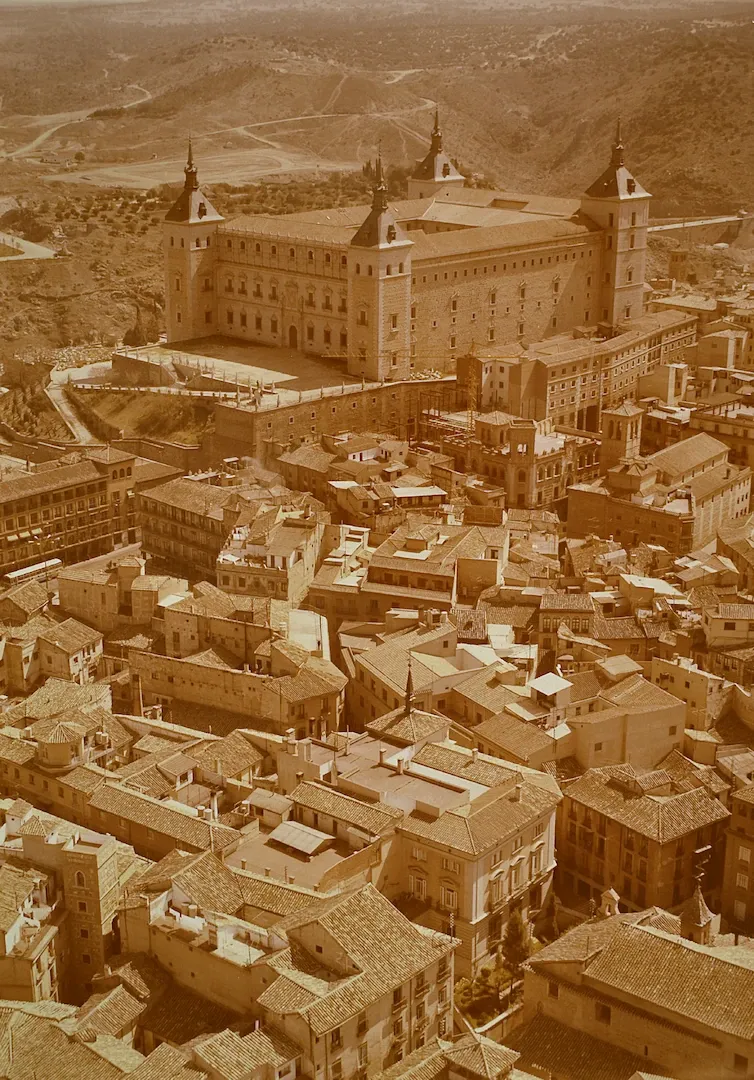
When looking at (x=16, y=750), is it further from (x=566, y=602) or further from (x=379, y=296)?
(x=379, y=296)

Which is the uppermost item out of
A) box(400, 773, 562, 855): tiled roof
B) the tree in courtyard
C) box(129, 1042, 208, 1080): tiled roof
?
box(400, 773, 562, 855): tiled roof

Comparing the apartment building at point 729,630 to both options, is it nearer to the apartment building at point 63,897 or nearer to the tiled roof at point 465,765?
the tiled roof at point 465,765

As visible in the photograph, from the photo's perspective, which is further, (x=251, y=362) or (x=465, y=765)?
(x=251, y=362)

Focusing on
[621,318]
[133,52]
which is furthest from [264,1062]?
[133,52]

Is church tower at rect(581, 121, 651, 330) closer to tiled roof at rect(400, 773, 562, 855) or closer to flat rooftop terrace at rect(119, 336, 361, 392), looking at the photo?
flat rooftop terrace at rect(119, 336, 361, 392)

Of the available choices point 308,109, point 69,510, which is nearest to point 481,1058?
point 69,510

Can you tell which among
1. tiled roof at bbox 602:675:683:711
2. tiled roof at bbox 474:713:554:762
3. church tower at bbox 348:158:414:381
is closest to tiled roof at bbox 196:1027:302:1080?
tiled roof at bbox 474:713:554:762

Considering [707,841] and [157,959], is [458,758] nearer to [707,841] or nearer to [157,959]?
[707,841]
